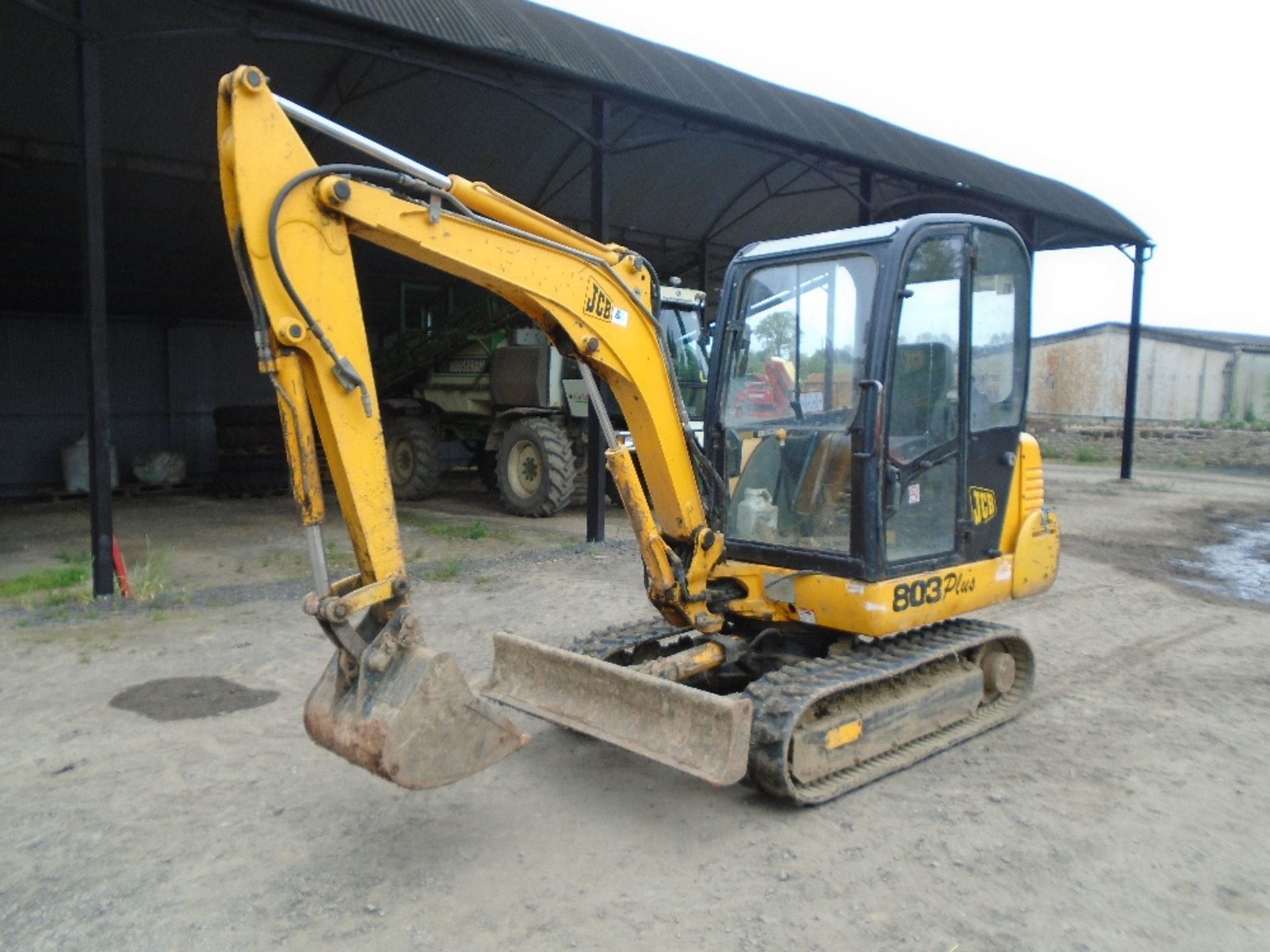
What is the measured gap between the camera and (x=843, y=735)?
4066 millimetres

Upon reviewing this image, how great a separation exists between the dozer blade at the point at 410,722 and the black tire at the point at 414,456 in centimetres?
1071

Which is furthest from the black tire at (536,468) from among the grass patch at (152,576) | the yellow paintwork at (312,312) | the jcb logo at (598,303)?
the yellow paintwork at (312,312)

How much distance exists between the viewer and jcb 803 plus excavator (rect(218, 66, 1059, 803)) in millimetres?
3146

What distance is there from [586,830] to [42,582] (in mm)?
5907

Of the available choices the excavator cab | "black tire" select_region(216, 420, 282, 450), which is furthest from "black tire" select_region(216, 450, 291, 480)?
the excavator cab

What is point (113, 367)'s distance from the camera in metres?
15.9

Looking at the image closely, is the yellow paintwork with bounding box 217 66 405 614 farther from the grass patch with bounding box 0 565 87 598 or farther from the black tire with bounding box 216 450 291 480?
the black tire with bounding box 216 450 291 480

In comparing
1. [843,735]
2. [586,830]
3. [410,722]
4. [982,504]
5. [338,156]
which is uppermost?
[338,156]

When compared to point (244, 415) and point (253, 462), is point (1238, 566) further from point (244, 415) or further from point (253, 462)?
point (244, 415)

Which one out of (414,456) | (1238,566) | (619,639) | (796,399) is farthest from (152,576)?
(1238,566)

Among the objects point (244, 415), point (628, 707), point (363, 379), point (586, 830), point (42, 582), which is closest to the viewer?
point (363, 379)

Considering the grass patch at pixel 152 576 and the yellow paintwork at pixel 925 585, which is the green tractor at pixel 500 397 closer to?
the grass patch at pixel 152 576

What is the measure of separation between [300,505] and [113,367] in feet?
48.2

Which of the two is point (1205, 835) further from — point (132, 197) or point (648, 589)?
point (132, 197)
